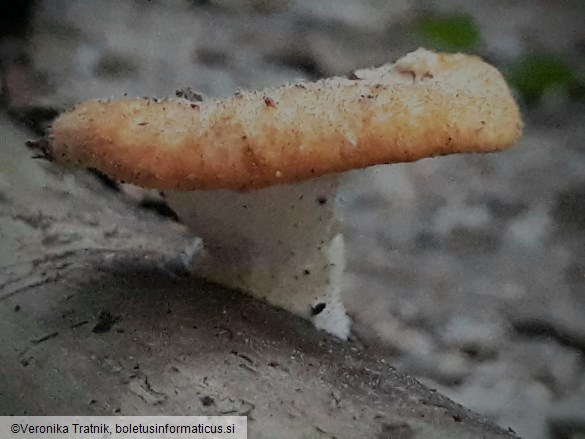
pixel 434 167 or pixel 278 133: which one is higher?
pixel 434 167

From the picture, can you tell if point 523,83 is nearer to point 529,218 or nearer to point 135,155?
point 529,218

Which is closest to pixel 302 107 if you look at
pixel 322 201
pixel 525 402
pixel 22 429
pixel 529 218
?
pixel 322 201

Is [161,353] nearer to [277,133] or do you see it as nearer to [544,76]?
[277,133]

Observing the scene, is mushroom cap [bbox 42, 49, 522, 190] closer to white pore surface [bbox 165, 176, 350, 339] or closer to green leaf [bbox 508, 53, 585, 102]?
white pore surface [bbox 165, 176, 350, 339]

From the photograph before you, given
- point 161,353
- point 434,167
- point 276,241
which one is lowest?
point 161,353

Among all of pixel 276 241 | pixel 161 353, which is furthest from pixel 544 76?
pixel 161 353
